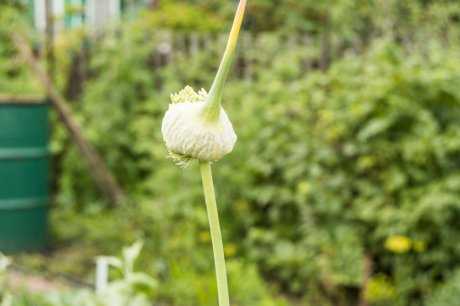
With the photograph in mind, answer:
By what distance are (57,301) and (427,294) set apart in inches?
111

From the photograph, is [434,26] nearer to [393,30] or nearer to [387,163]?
[393,30]

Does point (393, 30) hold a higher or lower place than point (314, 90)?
higher

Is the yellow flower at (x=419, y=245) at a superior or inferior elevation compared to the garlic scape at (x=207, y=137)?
superior

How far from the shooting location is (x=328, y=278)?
498cm

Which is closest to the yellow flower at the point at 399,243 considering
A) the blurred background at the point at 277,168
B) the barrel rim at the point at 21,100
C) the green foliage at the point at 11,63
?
the blurred background at the point at 277,168

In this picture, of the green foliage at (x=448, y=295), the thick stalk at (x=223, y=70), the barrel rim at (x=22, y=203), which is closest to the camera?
the thick stalk at (x=223, y=70)

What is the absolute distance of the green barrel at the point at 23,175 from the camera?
20.8ft

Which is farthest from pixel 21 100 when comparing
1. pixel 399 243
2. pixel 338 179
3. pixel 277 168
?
pixel 399 243

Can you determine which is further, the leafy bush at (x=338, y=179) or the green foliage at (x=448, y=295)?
the leafy bush at (x=338, y=179)

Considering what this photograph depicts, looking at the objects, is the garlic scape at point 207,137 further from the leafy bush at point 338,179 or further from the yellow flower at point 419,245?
the yellow flower at point 419,245

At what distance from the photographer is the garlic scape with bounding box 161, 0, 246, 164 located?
65 cm

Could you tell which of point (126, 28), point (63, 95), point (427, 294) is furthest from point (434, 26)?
point (63, 95)

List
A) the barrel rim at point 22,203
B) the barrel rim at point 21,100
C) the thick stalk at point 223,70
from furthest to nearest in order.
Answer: the barrel rim at point 22,203 → the barrel rim at point 21,100 → the thick stalk at point 223,70

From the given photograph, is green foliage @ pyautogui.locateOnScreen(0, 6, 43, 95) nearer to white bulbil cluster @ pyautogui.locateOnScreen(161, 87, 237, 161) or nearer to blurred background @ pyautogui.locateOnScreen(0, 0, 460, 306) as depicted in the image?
blurred background @ pyautogui.locateOnScreen(0, 0, 460, 306)
